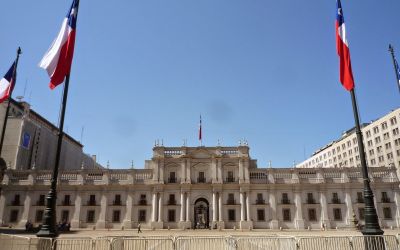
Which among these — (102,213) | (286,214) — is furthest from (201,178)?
(102,213)

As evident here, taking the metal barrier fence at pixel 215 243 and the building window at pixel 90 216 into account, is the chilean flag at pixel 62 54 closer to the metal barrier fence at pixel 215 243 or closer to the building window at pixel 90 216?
the metal barrier fence at pixel 215 243

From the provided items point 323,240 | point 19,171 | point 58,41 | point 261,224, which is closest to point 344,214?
point 261,224

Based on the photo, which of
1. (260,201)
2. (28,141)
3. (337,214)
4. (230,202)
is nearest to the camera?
(337,214)

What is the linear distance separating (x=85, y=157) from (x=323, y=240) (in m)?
71.6

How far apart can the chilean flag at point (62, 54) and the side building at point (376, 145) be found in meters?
54.3

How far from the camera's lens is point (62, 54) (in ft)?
45.4

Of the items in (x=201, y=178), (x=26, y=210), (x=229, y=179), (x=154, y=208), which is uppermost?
(x=201, y=178)

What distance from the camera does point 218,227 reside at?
45094 millimetres

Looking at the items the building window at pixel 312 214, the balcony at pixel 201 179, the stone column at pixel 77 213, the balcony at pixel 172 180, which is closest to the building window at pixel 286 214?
the building window at pixel 312 214

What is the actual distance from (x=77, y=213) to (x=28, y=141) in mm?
17082

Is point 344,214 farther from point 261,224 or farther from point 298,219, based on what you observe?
point 261,224

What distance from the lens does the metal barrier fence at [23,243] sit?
10.9m

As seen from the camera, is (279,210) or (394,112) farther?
(394,112)

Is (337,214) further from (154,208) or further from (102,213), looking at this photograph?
(102,213)
